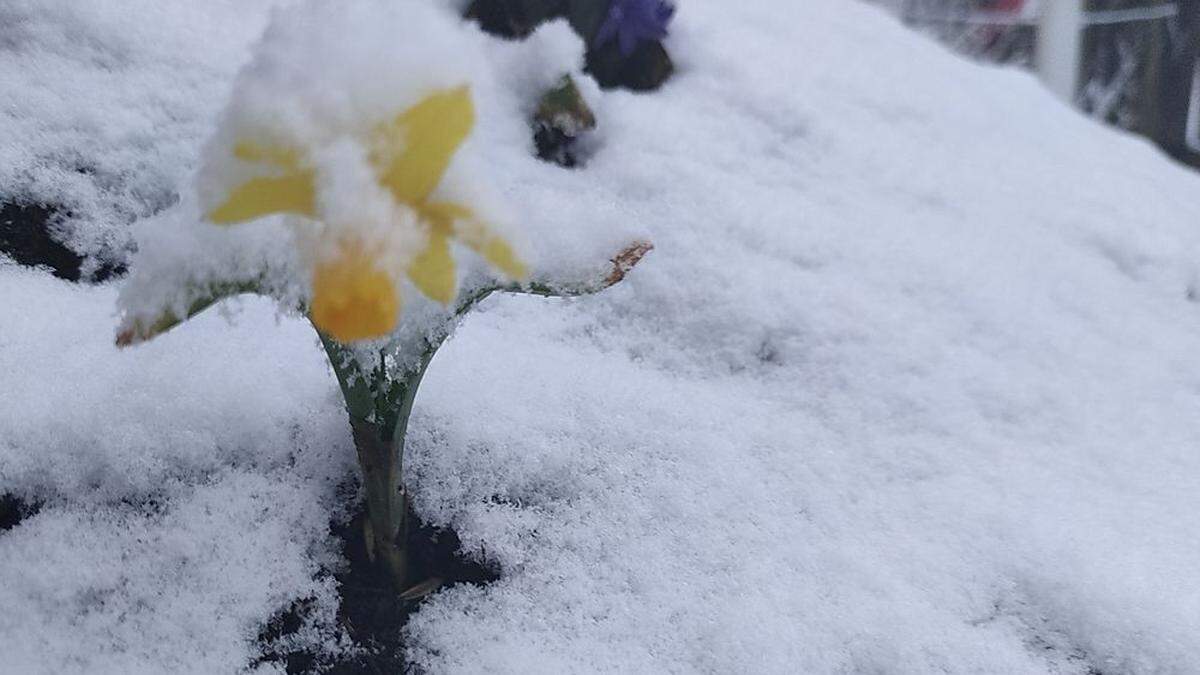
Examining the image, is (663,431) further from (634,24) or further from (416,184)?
(634,24)

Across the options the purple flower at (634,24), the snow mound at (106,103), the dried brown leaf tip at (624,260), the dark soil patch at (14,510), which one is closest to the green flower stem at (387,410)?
the dried brown leaf tip at (624,260)

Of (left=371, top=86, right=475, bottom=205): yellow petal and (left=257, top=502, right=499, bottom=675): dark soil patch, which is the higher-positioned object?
(left=371, top=86, right=475, bottom=205): yellow petal

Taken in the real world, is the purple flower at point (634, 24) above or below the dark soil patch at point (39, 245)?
above

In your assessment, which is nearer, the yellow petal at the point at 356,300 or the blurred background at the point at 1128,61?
the yellow petal at the point at 356,300

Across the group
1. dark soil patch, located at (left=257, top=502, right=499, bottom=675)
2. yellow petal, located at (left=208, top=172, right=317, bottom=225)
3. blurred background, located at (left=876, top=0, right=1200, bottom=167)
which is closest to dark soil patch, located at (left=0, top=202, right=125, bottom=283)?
dark soil patch, located at (left=257, top=502, right=499, bottom=675)

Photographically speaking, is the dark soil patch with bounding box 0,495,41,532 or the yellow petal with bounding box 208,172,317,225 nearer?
the yellow petal with bounding box 208,172,317,225

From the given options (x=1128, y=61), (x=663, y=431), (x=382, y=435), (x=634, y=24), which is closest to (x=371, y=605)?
(x=382, y=435)

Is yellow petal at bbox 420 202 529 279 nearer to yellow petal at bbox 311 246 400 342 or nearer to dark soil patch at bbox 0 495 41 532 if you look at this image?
yellow petal at bbox 311 246 400 342

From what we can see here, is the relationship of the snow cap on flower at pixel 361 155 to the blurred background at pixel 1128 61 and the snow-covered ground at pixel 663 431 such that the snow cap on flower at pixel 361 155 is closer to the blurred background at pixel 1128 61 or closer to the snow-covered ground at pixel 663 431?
the snow-covered ground at pixel 663 431

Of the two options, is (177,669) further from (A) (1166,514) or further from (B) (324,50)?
(A) (1166,514)
